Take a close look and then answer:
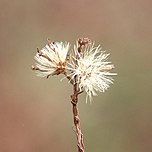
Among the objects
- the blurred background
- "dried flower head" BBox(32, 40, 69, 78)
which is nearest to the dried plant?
"dried flower head" BBox(32, 40, 69, 78)

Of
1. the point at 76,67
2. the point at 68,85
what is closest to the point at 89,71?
the point at 76,67

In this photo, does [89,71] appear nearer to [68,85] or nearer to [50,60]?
[50,60]

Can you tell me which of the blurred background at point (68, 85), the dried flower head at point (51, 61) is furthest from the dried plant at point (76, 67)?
the blurred background at point (68, 85)

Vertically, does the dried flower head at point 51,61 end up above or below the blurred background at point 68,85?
below

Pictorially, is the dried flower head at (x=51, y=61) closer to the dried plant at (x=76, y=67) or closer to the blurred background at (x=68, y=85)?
the dried plant at (x=76, y=67)
